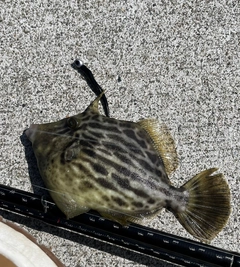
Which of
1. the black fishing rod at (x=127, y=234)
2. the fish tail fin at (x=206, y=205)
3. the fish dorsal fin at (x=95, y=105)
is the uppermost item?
the fish dorsal fin at (x=95, y=105)

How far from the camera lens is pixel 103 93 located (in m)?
2.88

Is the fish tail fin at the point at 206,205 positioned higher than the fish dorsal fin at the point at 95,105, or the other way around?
the fish dorsal fin at the point at 95,105

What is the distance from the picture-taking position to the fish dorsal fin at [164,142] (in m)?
2.80

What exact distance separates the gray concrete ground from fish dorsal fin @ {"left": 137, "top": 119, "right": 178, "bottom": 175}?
76mm

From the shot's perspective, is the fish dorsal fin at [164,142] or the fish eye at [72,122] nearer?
the fish eye at [72,122]

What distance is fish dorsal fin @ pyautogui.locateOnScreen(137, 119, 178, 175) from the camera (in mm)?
2797

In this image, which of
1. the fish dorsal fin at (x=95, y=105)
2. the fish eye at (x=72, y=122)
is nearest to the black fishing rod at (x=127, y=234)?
the fish eye at (x=72, y=122)

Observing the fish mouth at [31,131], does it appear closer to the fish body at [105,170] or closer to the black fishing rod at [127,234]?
the fish body at [105,170]

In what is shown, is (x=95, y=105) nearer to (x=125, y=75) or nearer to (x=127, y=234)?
(x=125, y=75)

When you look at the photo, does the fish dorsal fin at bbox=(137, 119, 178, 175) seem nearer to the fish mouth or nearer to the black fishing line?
the black fishing line

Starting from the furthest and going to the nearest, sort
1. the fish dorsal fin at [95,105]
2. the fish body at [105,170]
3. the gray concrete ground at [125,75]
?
the gray concrete ground at [125,75], the fish dorsal fin at [95,105], the fish body at [105,170]

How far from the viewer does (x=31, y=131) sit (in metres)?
2.81

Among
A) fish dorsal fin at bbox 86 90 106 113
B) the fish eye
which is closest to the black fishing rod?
the fish eye

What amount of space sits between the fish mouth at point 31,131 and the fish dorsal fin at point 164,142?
526 millimetres
